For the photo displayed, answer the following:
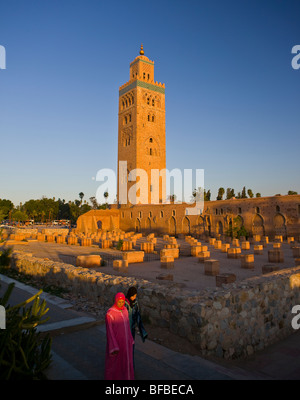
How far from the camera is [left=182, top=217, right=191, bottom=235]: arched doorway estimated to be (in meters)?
29.2

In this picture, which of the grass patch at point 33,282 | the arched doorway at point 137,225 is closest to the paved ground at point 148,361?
the grass patch at point 33,282

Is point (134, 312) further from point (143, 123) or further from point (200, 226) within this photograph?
point (143, 123)

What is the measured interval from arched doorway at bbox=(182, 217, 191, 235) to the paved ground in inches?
941

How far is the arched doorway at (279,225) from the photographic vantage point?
2223 centimetres

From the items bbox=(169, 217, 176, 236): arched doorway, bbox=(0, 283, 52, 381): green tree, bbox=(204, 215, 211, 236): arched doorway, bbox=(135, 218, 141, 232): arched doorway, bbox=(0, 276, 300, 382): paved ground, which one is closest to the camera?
Answer: bbox=(0, 283, 52, 381): green tree

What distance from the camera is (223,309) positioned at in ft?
14.3

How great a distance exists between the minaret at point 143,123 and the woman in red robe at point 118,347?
123 feet

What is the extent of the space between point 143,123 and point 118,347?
136ft

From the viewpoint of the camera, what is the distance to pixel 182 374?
3080mm

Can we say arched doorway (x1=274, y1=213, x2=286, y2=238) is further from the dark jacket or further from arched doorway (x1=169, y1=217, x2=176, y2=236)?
the dark jacket

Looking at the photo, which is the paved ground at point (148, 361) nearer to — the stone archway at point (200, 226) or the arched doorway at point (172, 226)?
the stone archway at point (200, 226)

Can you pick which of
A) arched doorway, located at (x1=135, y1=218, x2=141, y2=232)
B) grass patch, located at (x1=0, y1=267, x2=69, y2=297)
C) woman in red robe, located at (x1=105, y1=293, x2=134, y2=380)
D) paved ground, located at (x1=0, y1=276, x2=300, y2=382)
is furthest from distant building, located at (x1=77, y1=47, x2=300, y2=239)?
woman in red robe, located at (x1=105, y1=293, x2=134, y2=380)
